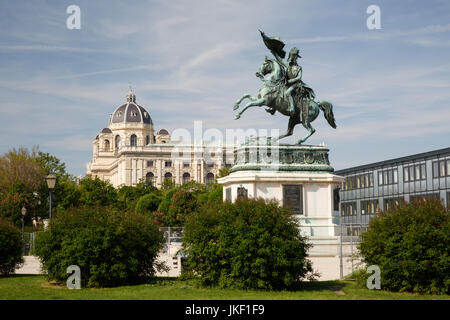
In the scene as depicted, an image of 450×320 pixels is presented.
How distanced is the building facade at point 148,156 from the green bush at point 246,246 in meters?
113

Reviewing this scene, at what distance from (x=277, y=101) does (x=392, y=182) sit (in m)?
46.0

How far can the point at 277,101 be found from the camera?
86.1ft

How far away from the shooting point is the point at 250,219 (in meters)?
16.2

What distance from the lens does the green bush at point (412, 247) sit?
49.1ft

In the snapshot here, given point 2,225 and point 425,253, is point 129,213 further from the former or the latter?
point 425,253

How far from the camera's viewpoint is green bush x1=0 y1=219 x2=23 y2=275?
20.2 metres

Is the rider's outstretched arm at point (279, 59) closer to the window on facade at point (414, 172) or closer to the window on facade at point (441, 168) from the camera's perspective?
the window on facade at point (441, 168)

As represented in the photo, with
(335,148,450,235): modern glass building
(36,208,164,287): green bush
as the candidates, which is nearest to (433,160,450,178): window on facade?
(335,148,450,235): modern glass building

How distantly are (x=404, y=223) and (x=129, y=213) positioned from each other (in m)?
7.60

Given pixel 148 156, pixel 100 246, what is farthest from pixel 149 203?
pixel 148 156

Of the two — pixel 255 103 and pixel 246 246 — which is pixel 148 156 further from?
pixel 246 246

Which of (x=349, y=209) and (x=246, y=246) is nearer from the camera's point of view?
(x=246, y=246)
